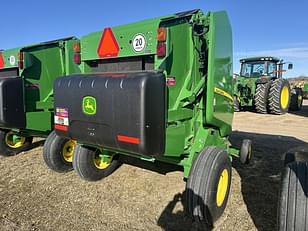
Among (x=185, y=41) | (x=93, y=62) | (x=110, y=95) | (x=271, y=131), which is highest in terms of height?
(x=185, y=41)

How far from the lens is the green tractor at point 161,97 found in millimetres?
2221

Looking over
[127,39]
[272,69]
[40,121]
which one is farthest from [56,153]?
[272,69]

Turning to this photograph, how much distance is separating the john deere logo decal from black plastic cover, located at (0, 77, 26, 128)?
74.2 inches

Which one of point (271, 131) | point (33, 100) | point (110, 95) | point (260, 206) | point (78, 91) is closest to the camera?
point (110, 95)

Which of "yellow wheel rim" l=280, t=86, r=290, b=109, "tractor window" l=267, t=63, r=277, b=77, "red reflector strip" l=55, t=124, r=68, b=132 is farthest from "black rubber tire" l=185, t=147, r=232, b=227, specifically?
"tractor window" l=267, t=63, r=277, b=77

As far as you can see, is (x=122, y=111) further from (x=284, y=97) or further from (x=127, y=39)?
(x=284, y=97)

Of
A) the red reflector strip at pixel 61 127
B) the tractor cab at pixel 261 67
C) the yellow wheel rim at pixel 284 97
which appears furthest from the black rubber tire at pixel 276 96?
the red reflector strip at pixel 61 127

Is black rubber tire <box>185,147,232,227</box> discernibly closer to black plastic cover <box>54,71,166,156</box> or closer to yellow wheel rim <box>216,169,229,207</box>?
yellow wheel rim <box>216,169,229,207</box>

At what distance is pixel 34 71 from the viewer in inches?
177

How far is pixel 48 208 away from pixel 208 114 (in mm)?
2012

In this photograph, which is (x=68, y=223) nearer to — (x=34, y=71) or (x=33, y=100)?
(x=33, y=100)

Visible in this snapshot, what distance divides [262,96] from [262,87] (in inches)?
14.0

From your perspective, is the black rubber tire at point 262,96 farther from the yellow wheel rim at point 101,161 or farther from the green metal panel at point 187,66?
the yellow wheel rim at point 101,161

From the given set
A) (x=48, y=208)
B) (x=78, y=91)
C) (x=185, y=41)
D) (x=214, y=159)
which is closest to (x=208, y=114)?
(x=214, y=159)
